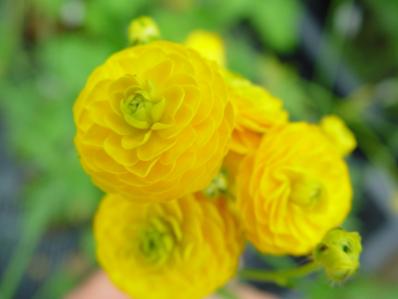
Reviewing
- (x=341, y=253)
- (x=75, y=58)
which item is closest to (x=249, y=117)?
(x=341, y=253)

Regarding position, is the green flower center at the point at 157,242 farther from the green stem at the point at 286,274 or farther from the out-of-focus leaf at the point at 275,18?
the out-of-focus leaf at the point at 275,18

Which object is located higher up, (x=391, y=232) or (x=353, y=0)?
(x=353, y=0)

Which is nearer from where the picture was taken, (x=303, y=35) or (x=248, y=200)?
(x=248, y=200)

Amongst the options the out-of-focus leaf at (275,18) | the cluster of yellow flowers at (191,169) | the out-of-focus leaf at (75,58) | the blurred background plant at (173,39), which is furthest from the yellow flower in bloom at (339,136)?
the out-of-focus leaf at (275,18)

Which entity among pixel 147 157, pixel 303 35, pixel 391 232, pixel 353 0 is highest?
pixel 147 157

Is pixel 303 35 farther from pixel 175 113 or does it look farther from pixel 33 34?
pixel 175 113

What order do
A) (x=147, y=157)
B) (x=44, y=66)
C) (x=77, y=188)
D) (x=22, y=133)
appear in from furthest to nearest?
(x=44, y=66) < (x=22, y=133) < (x=77, y=188) < (x=147, y=157)

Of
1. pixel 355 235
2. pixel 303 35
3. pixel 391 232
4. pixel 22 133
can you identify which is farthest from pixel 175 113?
pixel 303 35
